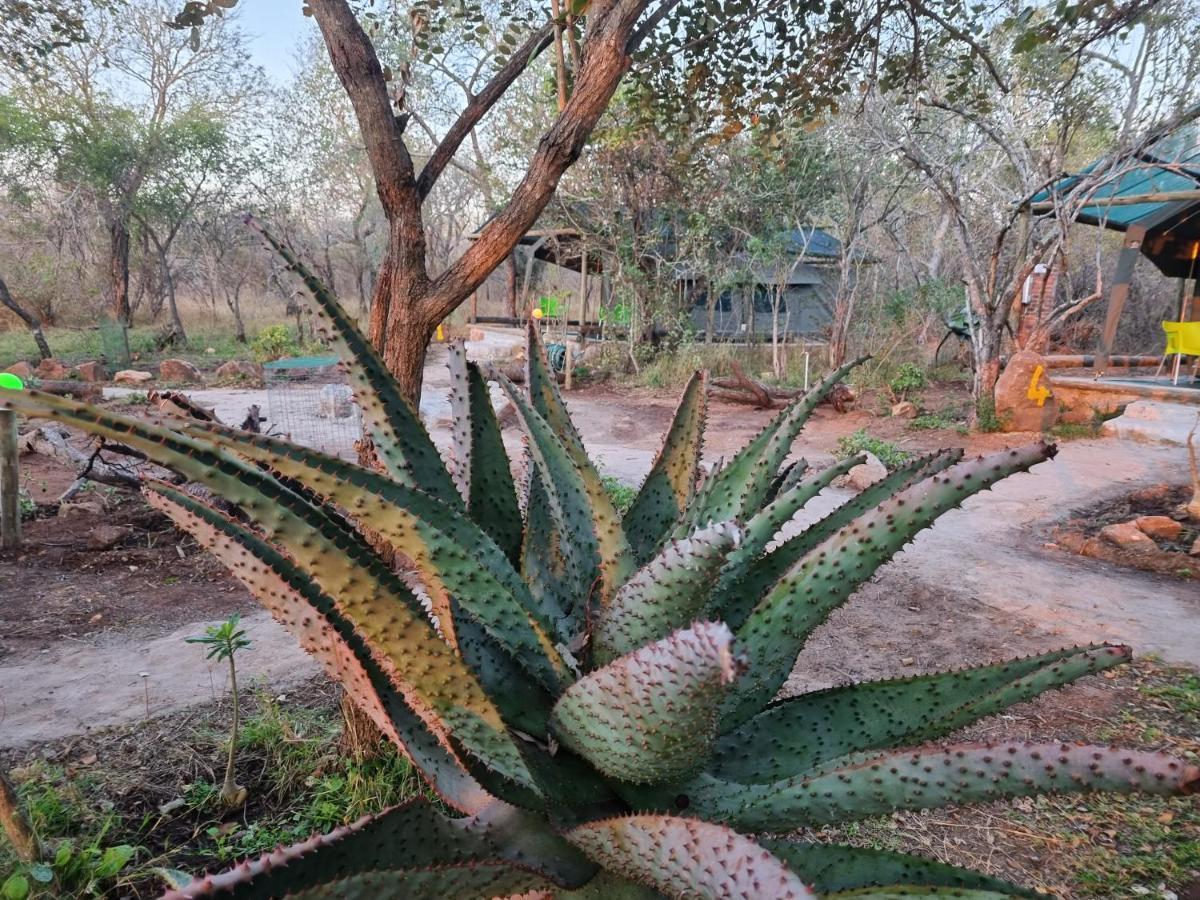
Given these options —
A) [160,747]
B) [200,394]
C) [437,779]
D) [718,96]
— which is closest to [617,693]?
[437,779]

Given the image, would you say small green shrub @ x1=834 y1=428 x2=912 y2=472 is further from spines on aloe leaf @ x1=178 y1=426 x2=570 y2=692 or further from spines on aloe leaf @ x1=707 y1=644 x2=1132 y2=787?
spines on aloe leaf @ x1=178 y1=426 x2=570 y2=692

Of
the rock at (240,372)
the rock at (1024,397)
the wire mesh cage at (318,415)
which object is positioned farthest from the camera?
the rock at (240,372)

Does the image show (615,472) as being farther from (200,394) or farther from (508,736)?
(200,394)

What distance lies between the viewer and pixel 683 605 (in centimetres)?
79

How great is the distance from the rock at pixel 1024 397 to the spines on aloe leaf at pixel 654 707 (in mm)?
9568

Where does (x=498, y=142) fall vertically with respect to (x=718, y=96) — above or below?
above

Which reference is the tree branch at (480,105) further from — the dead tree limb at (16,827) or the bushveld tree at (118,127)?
the bushveld tree at (118,127)

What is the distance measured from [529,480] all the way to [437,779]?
55 cm

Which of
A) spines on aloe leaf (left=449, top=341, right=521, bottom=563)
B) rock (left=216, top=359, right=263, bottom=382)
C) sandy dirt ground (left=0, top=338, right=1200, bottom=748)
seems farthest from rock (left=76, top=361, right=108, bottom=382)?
spines on aloe leaf (left=449, top=341, right=521, bottom=563)

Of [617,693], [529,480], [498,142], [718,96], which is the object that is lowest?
[617,693]

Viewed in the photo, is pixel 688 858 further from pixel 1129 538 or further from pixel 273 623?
pixel 1129 538

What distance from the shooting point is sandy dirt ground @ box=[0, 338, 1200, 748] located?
2.68m

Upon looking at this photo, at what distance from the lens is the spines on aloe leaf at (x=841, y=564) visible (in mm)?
821

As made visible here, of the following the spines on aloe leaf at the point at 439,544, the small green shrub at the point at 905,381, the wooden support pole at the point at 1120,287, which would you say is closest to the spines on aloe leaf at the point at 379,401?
the spines on aloe leaf at the point at 439,544
